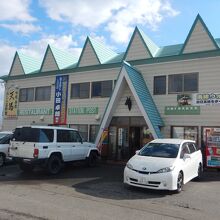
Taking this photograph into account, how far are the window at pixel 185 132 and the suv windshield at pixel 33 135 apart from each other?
7085 millimetres

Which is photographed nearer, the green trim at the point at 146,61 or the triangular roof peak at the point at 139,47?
the green trim at the point at 146,61

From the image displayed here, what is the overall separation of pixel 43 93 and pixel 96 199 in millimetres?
15146

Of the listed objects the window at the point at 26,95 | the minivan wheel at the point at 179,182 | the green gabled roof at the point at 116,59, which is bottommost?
the minivan wheel at the point at 179,182

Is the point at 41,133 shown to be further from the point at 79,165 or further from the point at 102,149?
the point at 102,149

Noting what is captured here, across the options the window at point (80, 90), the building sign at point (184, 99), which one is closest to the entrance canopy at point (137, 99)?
the building sign at point (184, 99)

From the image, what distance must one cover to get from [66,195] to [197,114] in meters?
9.69

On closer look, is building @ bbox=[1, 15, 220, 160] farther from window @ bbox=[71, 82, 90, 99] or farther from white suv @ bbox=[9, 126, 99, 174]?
white suv @ bbox=[9, 126, 99, 174]

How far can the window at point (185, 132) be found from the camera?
16.4 m

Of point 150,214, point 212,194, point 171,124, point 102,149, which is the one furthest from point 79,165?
point 150,214

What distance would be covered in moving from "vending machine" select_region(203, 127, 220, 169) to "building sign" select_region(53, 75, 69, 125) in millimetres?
9718

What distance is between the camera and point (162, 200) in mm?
8656

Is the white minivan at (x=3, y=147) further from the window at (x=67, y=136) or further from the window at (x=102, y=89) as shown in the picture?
the window at (x=102, y=89)

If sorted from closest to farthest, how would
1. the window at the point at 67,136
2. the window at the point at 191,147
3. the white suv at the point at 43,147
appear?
the window at the point at 191,147 < the white suv at the point at 43,147 < the window at the point at 67,136

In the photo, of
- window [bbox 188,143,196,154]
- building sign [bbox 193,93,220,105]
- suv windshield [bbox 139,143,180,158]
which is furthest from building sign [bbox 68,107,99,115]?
suv windshield [bbox 139,143,180,158]
